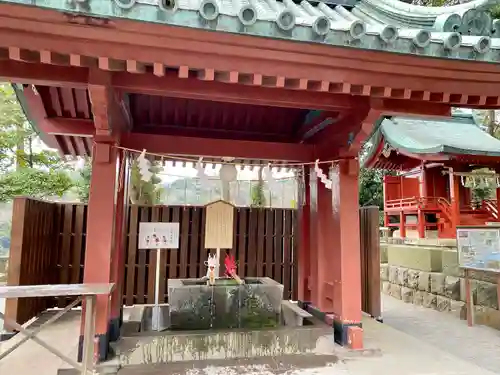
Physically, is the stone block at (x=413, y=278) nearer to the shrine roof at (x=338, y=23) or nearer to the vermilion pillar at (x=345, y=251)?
the vermilion pillar at (x=345, y=251)

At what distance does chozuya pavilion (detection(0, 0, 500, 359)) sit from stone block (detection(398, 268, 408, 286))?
449cm

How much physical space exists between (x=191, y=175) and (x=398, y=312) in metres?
5.24

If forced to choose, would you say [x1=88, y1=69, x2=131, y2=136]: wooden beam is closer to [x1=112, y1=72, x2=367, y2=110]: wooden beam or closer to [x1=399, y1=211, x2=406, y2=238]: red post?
[x1=112, y1=72, x2=367, y2=110]: wooden beam

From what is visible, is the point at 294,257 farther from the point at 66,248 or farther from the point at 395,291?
the point at 66,248

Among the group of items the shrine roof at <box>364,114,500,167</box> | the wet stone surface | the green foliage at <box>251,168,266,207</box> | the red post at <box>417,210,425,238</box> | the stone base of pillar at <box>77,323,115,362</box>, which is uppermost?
the shrine roof at <box>364,114,500,167</box>

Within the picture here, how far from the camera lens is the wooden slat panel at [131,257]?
6.59 m

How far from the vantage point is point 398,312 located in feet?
24.1

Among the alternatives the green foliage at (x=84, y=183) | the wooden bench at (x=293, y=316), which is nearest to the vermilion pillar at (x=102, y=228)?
the wooden bench at (x=293, y=316)

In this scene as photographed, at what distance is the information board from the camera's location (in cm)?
575

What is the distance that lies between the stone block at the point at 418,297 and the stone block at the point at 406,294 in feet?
0.44

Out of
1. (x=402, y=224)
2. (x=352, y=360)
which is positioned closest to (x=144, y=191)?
(x=352, y=360)

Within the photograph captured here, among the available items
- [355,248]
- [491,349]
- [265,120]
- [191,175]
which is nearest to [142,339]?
[191,175]

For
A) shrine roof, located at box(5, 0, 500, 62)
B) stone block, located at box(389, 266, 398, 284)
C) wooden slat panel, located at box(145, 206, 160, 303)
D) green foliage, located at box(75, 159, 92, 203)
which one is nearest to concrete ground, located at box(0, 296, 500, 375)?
wooden slat panel, located at box(145, 206, 160, 303)

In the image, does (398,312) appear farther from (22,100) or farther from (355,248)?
(22,100)
